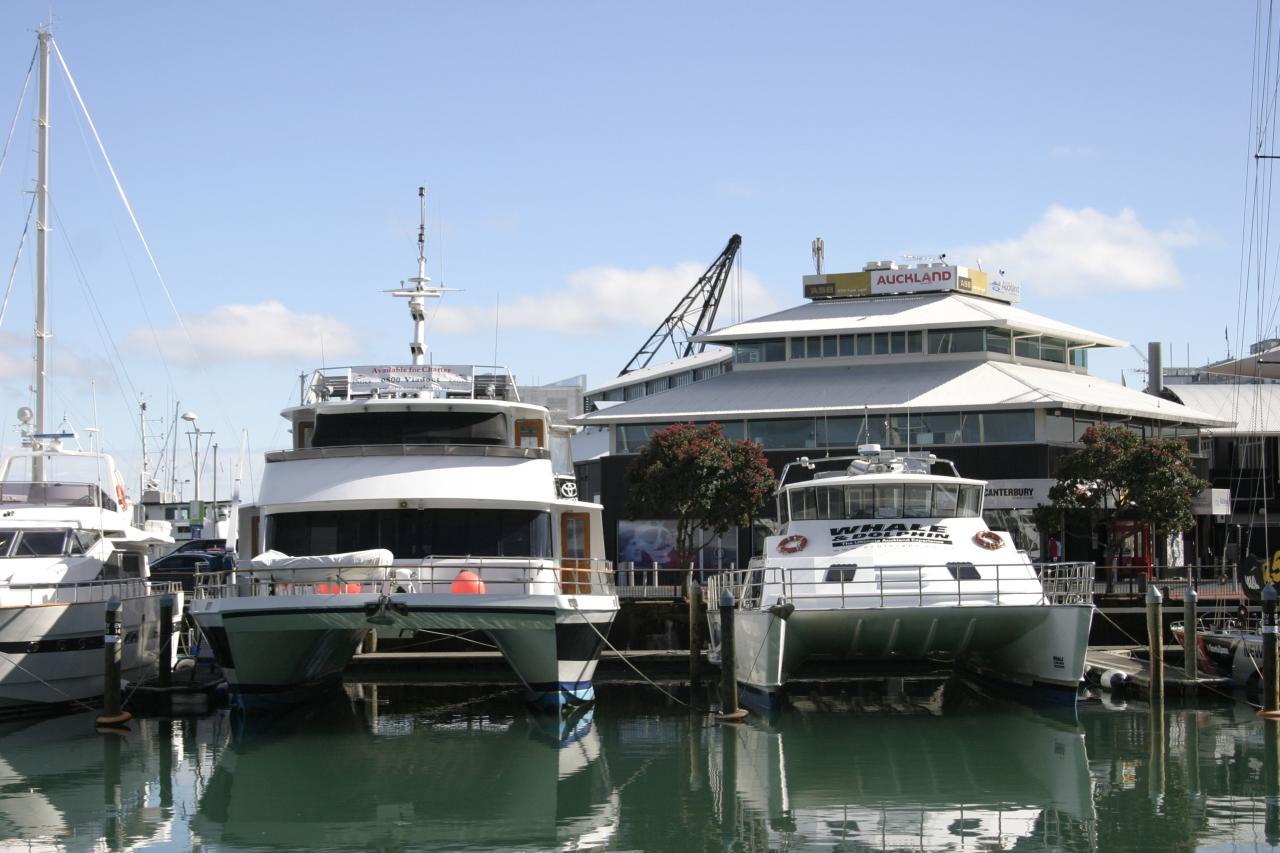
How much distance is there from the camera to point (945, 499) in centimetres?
2484

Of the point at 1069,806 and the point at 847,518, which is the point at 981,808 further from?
the point at 847,518

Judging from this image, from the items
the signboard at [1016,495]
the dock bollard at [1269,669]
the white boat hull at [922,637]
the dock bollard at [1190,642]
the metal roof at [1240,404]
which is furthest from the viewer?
the metal roof at [1240,404]

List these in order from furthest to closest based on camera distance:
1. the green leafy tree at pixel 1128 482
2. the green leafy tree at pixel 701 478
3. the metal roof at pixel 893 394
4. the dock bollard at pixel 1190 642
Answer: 1. the metal roof at pixel 893 394
2. the green leafy tree at pixel 701 478
3. the green leafy tree at pixel 1128 482
4. the dock bollard at pixel 1190 642

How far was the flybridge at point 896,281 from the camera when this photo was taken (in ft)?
163

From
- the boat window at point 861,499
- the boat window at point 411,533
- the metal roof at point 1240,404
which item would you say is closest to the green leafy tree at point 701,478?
the boat window at point 861,499

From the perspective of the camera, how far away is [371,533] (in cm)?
2286

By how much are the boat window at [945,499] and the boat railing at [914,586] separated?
5.05ft

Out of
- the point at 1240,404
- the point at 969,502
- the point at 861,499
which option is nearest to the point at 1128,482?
the point at 969,502

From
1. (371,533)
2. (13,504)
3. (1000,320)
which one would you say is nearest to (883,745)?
(371,533)

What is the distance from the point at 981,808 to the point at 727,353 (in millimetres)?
37933

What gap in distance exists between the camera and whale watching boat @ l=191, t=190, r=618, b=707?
20.8 m

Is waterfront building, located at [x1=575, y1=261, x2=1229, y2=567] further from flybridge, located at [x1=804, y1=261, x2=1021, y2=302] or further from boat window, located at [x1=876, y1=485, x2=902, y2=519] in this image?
boat window, located at [x1=876, y1=485, x2=902, y2=519]

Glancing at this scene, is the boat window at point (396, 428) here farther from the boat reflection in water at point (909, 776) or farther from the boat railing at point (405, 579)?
the boat reflection in water at point (909, 776)

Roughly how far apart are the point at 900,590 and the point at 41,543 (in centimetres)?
1364
